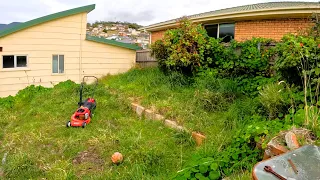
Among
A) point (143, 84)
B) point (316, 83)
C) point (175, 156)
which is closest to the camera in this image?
point (316, 83)

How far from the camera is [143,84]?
314 inches

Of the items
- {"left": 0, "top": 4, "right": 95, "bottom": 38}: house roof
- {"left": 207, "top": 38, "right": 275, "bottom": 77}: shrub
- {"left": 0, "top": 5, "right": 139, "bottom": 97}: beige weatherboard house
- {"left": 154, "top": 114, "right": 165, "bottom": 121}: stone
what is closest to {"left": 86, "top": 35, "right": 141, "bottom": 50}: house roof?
{"left": 0, "top": 5, "right": 139, "bottom": 97}: beige weatherboard house

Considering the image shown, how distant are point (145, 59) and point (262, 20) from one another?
16.2 feet

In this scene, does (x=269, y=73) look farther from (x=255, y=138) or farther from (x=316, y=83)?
(x=255, y=138)

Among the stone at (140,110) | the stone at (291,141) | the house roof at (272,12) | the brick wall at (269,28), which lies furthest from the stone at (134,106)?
the house roof at (272,12)

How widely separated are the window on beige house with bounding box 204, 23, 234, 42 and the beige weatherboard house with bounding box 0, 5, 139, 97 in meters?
4.05

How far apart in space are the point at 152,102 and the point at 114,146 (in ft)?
6.47

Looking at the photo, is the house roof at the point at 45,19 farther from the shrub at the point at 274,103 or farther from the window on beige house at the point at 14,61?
the shrub at the point at 274,103

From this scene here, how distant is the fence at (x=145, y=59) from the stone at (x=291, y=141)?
25.5 ft

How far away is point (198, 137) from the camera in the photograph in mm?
4488

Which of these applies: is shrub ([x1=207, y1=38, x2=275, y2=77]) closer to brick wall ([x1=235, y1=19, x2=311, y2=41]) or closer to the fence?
brick wall ([x1=235, y1=19, x2=311, y2=41])

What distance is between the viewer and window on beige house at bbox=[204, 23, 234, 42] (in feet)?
35.5

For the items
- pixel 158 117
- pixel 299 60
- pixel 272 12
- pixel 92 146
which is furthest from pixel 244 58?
pixel 92 146

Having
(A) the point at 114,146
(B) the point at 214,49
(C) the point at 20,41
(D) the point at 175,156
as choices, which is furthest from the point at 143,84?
(C) the point at 20,41
